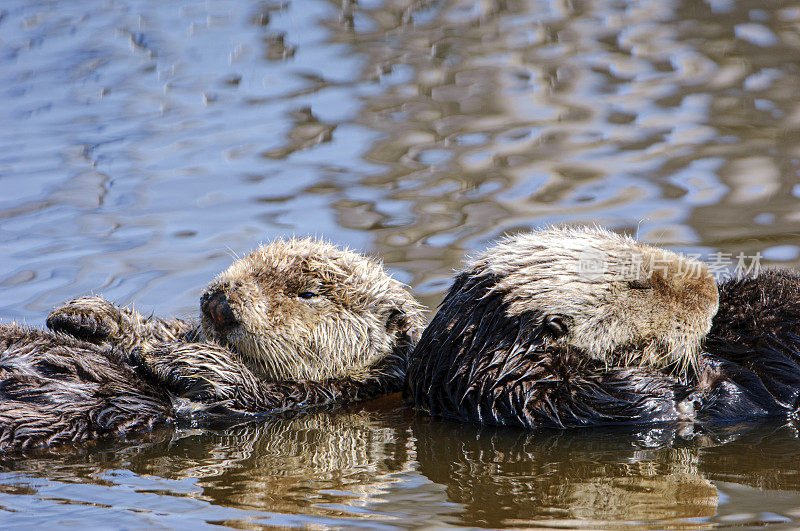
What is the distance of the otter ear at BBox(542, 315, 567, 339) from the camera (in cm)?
412

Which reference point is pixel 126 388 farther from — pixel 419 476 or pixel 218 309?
pixel 419 476

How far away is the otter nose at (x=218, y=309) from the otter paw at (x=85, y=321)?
646 mm

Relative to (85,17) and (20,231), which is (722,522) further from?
(85,17)

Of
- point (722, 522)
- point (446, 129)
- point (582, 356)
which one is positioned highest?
point (446, 129)

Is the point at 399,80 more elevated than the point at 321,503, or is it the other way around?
the point at 399,80

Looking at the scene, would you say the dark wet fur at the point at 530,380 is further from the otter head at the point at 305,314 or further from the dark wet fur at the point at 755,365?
the otter head at the point at 305,314

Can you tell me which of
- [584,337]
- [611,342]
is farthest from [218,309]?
[611,342]

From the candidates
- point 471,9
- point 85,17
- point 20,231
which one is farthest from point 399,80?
point 85,17

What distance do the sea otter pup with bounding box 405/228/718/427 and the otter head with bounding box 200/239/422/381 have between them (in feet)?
2.40

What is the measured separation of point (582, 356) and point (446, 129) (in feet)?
19.0

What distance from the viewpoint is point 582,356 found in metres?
4.15

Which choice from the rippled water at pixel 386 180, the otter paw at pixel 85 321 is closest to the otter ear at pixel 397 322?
the rippled water at pixel 386 180

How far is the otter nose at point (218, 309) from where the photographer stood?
4.61 metres

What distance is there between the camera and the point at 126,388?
175 inches
